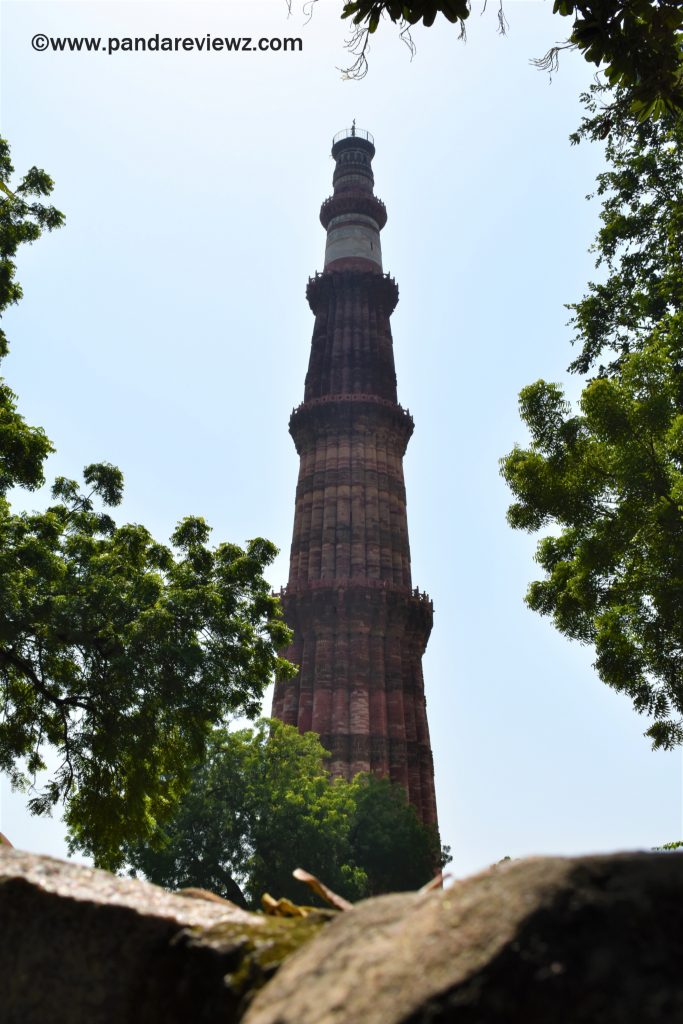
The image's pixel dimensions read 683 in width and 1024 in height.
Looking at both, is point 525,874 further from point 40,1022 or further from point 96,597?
point 96,597

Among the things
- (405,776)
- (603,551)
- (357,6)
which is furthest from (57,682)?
(405,776)

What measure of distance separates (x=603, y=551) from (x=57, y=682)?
9771mm

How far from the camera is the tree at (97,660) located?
13805 mm

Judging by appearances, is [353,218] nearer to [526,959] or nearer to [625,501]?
[625,501]

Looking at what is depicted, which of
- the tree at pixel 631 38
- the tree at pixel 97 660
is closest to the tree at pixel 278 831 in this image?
the tree at pixel 97 660

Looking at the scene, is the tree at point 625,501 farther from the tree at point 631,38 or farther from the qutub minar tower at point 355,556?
the qutub minar tower at point 355,556

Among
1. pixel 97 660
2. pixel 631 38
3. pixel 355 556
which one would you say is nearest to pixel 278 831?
pixel 97 660

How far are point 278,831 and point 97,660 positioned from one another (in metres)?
13.4

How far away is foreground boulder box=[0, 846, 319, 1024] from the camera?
7.32 feet

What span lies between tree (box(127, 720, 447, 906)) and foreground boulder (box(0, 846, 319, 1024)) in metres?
21.8

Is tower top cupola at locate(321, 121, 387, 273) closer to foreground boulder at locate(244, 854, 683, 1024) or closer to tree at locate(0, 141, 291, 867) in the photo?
tree at locate(0, 141, 291, 867)

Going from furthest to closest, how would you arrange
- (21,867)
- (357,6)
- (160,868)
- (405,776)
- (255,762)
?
1. (405,776)
2. (255,762)
3. (160,868)
4. (357,6)
5. (21,867)

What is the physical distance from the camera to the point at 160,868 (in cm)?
2473

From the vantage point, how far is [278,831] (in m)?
25.2
